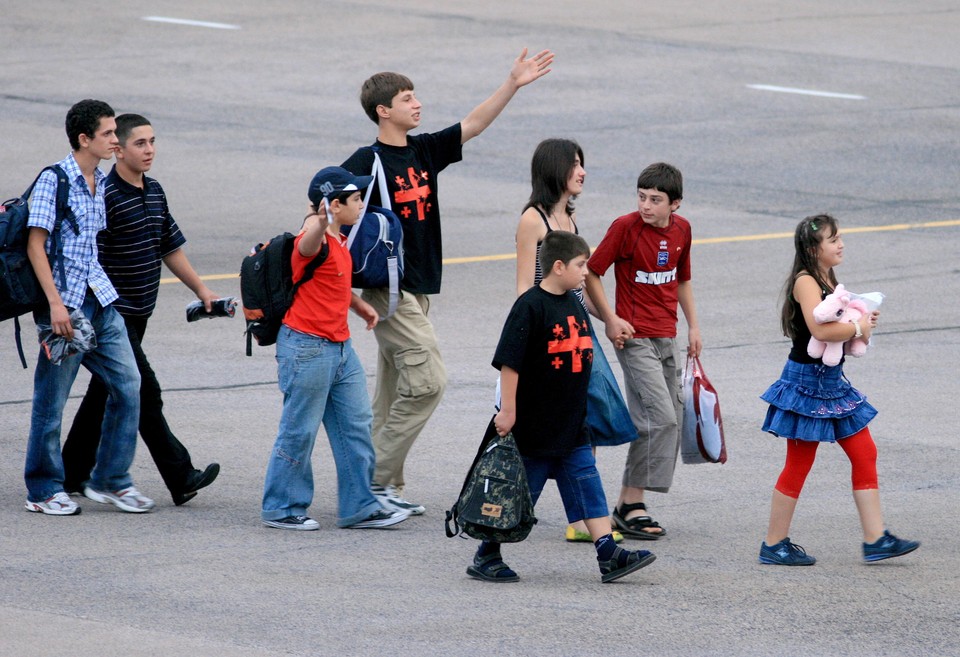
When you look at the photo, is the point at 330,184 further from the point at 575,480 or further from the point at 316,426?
the point at 575,480

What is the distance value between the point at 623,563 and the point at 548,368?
0.83 metres

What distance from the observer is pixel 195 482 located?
7816 millimetres

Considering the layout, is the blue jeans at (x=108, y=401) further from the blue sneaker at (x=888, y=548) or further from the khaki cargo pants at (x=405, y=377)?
the blue sneaker at (x=888, y=548)

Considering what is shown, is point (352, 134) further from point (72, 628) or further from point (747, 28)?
point (72, 628)

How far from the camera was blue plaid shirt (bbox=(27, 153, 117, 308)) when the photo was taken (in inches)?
294

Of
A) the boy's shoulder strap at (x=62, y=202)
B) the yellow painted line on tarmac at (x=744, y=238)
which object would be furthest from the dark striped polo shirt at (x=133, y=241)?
the yellow painted line on tarmac at (x=744, y=238)

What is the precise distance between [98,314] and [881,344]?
18.8ft

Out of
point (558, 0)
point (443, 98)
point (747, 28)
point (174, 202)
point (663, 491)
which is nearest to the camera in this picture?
point (663, 491)

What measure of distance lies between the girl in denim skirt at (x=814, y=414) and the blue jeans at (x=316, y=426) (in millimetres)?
1820

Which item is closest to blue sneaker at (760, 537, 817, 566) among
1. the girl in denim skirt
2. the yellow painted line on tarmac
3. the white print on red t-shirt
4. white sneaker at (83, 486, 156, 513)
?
the girl in denim skirt

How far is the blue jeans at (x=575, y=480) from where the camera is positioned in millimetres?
6828

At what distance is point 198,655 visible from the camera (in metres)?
5.71

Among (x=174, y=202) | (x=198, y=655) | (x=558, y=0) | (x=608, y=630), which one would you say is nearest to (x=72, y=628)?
(x=198, y=655)

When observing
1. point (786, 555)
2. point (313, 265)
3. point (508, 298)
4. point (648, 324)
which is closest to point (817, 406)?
point (786, 555)
